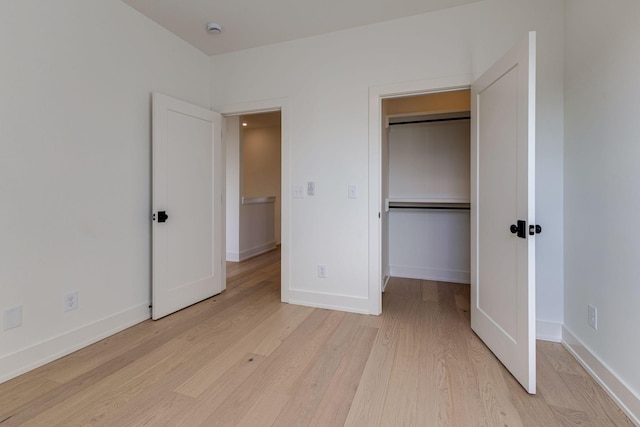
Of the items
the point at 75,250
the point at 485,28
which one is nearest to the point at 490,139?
the point at 485,28

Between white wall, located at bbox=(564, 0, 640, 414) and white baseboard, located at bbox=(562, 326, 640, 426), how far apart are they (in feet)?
0.05

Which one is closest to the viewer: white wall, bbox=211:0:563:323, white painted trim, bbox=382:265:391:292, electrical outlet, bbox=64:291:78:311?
electrical outlet, bbox=64:291:78:311

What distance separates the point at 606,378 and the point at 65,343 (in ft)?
10.8

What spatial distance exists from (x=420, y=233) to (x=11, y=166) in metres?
3.85

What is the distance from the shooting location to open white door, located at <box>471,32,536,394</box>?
161cm

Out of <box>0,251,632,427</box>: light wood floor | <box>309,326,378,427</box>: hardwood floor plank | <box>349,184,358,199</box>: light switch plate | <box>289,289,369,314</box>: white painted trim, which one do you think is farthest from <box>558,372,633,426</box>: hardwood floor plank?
<box>349,184,358,199</box>: light switch plate

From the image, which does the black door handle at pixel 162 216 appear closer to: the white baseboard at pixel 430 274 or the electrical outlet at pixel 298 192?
the electrical outlet at pixel 298 192

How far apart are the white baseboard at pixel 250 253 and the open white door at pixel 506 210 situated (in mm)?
3527

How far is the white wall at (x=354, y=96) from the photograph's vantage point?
2.17 meters

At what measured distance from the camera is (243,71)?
3105mm

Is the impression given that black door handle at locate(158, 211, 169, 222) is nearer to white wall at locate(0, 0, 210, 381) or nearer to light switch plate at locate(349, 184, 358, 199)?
white wall at locate(0, 0, 210, 381)

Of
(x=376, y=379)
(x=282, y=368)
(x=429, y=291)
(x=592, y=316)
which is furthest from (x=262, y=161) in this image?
(x=592, y=316)

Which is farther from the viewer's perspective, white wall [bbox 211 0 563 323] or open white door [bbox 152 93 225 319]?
open white door [bbox 152 93 225 319]

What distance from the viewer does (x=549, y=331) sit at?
7.21ft
